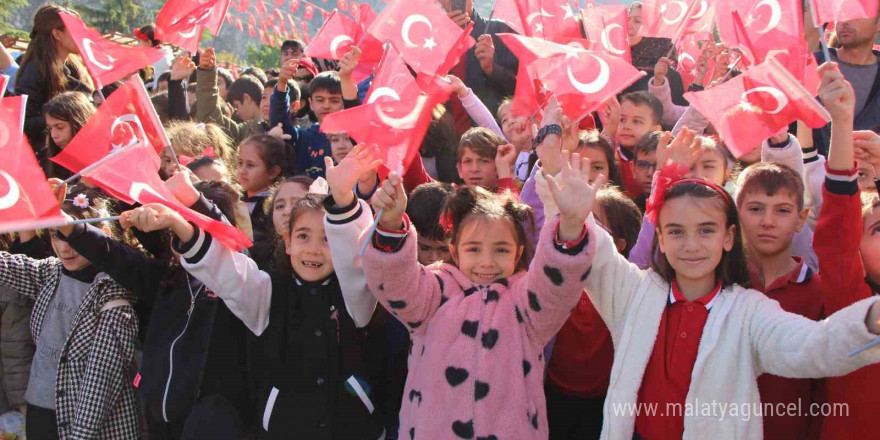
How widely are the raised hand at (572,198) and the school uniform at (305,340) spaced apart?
73 cm

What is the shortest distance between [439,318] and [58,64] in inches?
147

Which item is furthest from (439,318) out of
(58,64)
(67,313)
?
(58,64)

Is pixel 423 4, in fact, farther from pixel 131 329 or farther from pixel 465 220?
pixel 131 329

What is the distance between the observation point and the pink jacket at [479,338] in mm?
2416

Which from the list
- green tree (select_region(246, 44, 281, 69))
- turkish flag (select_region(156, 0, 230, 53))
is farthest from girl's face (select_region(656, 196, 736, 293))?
green tree (select_region(246, 44, 281, 69))

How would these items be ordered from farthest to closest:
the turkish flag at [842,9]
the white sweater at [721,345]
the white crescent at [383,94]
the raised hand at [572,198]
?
1. the turkish flag at [842,9]
2. the white crescent at [383,94]
3. the raised hand at [572,198]
4. the white sweater at [721,345]

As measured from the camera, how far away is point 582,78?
3.52m

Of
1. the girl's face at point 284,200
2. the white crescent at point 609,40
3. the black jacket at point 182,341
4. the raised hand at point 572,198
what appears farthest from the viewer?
the white crescent at point 609,40

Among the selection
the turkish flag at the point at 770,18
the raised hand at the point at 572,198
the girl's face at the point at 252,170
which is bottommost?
the girl's face at the point at 252,170

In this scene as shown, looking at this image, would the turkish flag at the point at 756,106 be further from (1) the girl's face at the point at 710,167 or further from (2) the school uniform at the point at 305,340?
(2) the school uniform at the point at 305,340

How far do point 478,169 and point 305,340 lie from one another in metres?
1.36

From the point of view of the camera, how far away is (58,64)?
501 centimetres

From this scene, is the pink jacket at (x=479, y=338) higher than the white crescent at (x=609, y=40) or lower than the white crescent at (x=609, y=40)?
lower

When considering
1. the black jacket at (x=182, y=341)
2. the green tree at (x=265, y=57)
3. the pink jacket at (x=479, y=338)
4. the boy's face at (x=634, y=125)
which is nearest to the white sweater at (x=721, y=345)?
the pink jacket at (x=479, y=338)
